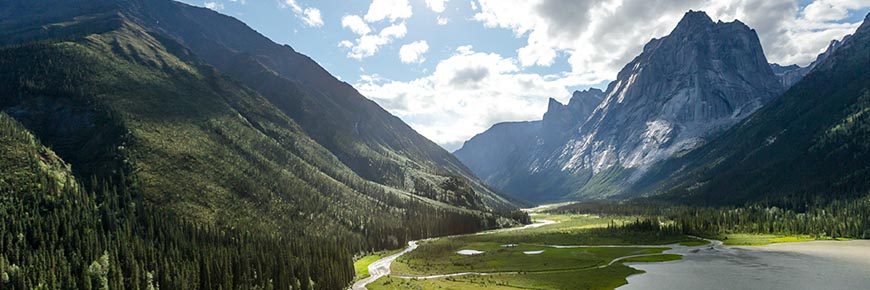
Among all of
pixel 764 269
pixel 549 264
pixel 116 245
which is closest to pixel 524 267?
pixel 549 264

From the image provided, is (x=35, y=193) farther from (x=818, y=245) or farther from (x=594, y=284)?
(x=818, y=245)

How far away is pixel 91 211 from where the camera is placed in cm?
16338

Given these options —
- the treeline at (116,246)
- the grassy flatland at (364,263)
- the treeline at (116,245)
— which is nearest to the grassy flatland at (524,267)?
the grassy flatland at (364,263)

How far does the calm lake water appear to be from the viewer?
111562 millimetres

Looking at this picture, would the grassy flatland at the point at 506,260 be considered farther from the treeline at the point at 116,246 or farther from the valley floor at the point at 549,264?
the treeline at the point at 116,246

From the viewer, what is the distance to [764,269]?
130 m

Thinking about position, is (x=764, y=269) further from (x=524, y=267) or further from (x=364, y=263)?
(x=364, y=263)

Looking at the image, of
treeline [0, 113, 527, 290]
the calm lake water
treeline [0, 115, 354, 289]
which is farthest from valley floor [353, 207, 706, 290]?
treeline [0, 113, 527, 290]

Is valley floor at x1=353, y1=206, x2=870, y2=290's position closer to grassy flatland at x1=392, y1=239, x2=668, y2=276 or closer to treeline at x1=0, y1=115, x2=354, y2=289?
grassy flatland at x1=392, y1=239, x2=668, y2=276

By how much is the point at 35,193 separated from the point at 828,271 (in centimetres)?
22632

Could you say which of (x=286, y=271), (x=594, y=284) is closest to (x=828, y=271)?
(x=594, y=284)

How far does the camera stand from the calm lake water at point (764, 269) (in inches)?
4392

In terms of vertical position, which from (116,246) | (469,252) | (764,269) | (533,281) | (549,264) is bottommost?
(469,252)

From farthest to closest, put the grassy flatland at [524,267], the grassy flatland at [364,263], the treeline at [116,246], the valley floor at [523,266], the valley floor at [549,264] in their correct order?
the grassy flatland at [364,263] → the valley floor at [549,264] → the valley floor at [523,266] → the grassy flatland at [524,267] → the treeline at [116,246]
